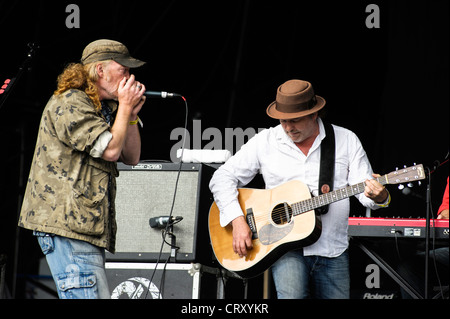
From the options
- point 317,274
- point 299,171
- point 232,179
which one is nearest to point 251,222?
point 232,179

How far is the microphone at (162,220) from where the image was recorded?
4.29 meters

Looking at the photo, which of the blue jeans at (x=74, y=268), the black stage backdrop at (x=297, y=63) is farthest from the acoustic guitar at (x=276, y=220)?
the black stage backdrop at (x=297, y=63)

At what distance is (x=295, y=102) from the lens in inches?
156

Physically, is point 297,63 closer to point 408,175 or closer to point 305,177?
point 305,177

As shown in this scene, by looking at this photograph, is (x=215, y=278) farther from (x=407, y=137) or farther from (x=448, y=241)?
(x=407, y=137)

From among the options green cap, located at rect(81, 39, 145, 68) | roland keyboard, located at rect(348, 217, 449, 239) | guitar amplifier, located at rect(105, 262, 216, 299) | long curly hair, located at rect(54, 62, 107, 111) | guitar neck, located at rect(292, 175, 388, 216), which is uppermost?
green cap, located at rect(81, 39, 145, 68)

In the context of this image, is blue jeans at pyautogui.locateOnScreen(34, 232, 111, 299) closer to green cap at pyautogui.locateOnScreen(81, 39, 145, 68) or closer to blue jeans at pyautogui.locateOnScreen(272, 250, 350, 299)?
green cap at pyautogui.locateOnScreen(81, 39, 145, 68)

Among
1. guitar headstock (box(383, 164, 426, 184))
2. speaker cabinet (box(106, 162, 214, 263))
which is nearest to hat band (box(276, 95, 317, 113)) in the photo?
guitar headstock (box(383, 164, 426, 184))

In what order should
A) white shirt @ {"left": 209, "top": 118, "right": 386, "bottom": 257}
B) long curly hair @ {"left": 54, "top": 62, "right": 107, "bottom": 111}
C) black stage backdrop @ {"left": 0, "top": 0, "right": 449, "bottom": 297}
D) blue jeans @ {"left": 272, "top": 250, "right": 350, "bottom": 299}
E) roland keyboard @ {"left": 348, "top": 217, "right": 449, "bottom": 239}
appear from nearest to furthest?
long curly hair @ {"left": 54, "top": 62, "right": 107, "bottom": 111}
blue jeans @ {"left": 272, "top": 250, "right": 350, "bottom": 299}
white shirt @ {"left": 209, "top": 118, "right": 386, "bottom": 257}
roland keyboard @ {"left": 348, "top": 217, "right": 449, "bottom": 239}
black stage backdrop @ {"left": 0, "top": 0, "right": 449, "bottom": 297}

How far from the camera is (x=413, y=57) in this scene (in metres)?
6.88

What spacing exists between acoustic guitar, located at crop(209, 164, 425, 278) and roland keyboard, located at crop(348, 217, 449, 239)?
64 cm

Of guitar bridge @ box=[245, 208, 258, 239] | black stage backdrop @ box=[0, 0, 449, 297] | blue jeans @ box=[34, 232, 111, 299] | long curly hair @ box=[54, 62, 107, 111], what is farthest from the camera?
black stage backdrop @ box=[0, 0, 449, 297]

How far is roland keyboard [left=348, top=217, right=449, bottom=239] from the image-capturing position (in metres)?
4.27

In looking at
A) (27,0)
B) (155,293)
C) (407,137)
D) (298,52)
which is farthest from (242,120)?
(155,293)
